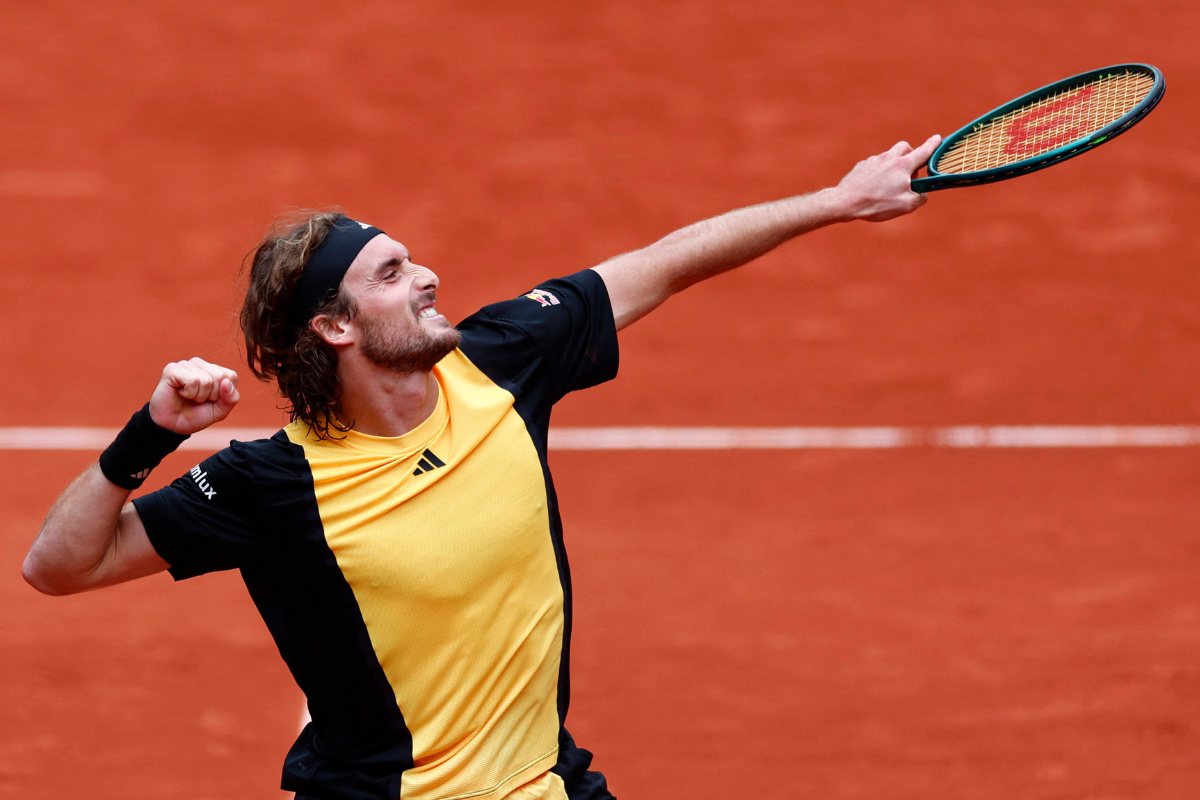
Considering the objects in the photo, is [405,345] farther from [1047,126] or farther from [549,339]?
[1047,126]

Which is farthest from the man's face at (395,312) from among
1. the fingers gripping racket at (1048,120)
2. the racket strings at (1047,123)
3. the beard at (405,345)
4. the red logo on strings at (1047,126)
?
the red logo on strings at (1047,126)

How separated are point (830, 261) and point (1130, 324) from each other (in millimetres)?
2106

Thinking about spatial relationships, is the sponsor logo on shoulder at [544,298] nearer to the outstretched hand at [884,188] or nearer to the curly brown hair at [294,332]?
the curly brown hair at [294,332]

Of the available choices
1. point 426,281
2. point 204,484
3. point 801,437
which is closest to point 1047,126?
point 426,281

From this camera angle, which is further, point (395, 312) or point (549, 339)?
point (549, 339)

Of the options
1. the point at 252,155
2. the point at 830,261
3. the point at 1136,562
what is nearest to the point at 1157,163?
the point at 830,261

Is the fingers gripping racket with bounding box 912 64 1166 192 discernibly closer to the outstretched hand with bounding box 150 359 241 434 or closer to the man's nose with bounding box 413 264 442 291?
the man's nose with bounding box 413 264 442 291

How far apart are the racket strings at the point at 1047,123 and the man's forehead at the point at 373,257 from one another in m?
1.94

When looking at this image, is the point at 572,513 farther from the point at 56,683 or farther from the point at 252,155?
the point at 252,155

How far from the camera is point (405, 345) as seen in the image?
3281 millimetres

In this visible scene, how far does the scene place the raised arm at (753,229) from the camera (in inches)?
147

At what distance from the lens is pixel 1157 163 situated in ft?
31.6

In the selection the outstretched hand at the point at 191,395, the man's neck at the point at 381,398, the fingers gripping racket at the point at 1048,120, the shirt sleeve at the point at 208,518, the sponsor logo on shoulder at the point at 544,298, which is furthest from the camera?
the fingers gripping racket at the point at 1048,120

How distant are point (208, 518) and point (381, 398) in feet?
1.79
